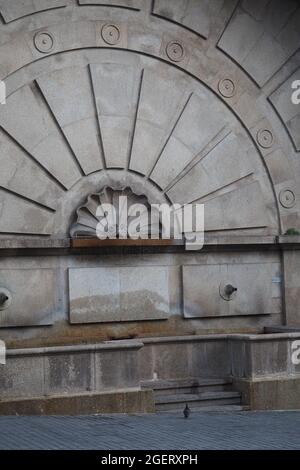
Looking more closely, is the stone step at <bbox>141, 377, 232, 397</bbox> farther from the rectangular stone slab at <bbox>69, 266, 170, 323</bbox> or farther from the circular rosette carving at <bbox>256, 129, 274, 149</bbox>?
the circular rosette carving at <bbox>256, 129, 274, 149</bbox>

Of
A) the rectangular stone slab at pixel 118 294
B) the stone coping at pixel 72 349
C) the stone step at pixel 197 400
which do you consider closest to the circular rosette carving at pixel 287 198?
the rectangular stone slab at pixel 118 294

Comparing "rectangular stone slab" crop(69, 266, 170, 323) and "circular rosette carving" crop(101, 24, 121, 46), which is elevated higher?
"circular rosette carving" crop(101, 24, 121, 46)

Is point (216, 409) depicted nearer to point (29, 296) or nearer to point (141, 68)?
point (29, 296)

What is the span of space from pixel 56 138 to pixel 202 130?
198cm

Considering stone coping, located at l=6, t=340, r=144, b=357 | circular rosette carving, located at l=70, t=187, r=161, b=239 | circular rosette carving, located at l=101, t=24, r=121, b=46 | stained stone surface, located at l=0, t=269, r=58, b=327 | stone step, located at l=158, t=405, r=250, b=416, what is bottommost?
stone step, located at l=158, t=405, r=250, b=416

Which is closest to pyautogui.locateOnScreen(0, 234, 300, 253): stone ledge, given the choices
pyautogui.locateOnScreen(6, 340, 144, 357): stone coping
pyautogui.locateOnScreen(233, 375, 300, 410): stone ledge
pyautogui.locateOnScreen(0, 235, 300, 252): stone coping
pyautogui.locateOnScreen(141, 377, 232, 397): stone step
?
pyautogui.locateOnScreen(0, 235, 300, 252): stone coping

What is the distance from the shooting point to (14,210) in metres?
10.6

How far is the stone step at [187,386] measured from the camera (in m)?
9.87

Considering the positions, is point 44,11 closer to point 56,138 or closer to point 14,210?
point 56,138

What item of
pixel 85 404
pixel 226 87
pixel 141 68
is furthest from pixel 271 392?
pixel 141 68

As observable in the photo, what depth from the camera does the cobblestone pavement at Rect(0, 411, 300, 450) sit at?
6.87 meters

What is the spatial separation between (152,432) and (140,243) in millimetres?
3706

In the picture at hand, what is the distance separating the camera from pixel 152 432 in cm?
753

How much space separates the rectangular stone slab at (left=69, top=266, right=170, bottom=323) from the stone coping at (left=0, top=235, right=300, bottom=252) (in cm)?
31
